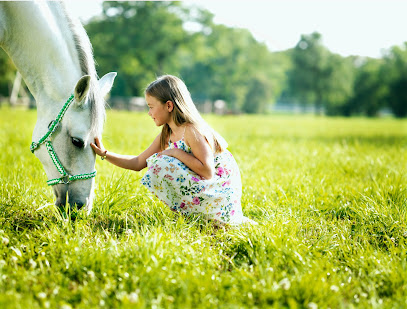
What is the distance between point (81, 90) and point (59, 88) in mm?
271

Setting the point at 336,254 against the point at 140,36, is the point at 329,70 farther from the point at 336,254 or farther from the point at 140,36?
the point at 336,254

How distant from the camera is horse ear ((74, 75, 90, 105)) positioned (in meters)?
2.66

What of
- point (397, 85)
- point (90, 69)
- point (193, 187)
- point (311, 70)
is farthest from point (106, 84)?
point (311, 70)

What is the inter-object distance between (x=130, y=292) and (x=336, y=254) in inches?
55.7

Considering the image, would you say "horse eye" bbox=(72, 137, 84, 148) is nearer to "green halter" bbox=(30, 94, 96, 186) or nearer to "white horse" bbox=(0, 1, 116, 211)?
"white horse" bbox=(0, 1, 116, 211)

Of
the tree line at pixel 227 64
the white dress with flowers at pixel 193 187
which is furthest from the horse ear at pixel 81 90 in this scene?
the tree line at pixel 227 64

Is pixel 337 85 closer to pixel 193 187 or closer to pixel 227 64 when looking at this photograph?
pixel 227 64

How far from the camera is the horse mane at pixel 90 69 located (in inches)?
111

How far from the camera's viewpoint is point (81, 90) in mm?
2727

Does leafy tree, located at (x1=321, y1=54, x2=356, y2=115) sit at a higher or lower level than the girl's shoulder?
higher

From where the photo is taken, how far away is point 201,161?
2967 mm

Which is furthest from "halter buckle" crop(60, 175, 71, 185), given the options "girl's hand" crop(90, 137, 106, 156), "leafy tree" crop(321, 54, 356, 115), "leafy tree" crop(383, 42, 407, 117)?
"leafy tree" crop(321, 54, 356, 115)

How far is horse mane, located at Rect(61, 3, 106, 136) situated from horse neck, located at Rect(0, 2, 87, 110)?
1.2 inches

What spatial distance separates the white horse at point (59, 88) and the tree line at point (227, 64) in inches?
946
